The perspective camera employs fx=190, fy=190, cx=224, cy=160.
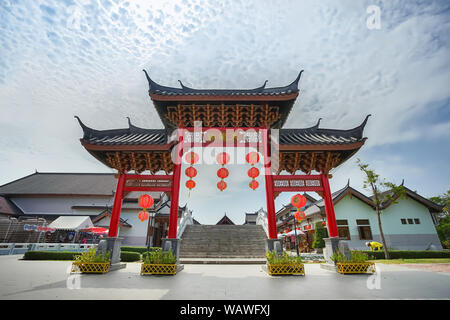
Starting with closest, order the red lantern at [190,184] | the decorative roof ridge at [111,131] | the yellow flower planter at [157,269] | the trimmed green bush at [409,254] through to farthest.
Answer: the yellow flower planter at [157,269] < the red lantern at [190,184] < the decorative roof ridge at [111,131] < the trimmed green bush at [409,254]

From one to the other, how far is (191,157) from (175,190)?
1.60 m

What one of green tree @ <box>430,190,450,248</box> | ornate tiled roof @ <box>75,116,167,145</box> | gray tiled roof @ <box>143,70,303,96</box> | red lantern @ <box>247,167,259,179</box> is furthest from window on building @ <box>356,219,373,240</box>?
ornate tiled roof @ <box>75,116,167,145</box>

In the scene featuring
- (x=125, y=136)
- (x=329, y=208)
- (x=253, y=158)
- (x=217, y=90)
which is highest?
(x=217, y=90)

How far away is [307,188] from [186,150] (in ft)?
18.7

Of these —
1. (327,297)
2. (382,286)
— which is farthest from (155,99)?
(382,286)

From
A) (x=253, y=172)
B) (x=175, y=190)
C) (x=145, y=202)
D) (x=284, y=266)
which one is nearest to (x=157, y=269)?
(x=145, y=202)

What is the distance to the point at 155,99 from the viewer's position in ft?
26.7

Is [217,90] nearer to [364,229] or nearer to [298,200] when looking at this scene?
[298,200]

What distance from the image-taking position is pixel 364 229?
19391 millimetres

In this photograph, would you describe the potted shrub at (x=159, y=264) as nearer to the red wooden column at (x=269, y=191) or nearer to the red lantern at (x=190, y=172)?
the red lantern at (x=190, y=172)

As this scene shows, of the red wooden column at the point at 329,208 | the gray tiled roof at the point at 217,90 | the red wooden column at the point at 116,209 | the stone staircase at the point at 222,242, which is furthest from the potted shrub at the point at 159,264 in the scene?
the stone staircase at the point at 222,242

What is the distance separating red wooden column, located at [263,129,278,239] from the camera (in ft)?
25.7

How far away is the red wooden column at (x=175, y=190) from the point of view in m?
7.84

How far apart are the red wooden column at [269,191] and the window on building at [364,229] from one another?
54.6ft
